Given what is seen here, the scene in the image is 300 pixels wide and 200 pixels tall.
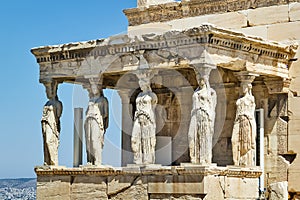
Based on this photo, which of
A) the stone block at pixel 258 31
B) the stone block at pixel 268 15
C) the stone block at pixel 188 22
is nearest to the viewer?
the stone block at pixel 268 15

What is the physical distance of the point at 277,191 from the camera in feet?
53.0

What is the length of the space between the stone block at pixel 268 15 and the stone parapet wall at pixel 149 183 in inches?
115

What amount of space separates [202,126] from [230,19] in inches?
128

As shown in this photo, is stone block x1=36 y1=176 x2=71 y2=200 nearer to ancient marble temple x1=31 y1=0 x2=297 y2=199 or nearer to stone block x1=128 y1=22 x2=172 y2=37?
ancient marble temple x1=31 y1=0 x2=297 y2=199

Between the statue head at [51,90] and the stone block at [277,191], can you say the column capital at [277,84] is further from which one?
the statue head at [51,90]

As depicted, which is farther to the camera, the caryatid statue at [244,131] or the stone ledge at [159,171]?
the caryatid statue at [244,131]

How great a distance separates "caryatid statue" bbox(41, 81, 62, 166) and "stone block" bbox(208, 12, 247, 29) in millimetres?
3309

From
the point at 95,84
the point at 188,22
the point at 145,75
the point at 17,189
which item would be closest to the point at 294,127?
the point at 145,75

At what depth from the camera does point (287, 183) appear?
55.4ft

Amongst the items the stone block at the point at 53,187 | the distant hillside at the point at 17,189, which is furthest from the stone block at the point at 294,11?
the distant hillside at the point at 17,189

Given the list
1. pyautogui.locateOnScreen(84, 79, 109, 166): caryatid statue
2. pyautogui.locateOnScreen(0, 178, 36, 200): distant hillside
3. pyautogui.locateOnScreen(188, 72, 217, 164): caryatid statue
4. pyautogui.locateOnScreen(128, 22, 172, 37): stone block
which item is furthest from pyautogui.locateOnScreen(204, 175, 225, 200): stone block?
pyautogui.locateOnScreen(0, 178, 36, 200): distant hillside

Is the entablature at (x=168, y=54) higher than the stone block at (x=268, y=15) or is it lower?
lower

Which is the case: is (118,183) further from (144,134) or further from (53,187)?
(53,187)

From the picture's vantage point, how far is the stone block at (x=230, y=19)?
58.4 ft
